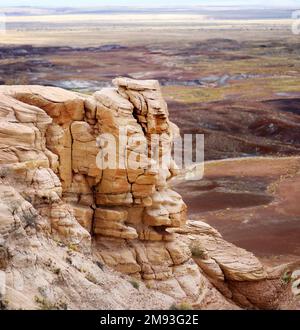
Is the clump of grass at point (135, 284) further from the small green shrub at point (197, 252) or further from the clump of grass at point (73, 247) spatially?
the small green shrub at point (197, 252)

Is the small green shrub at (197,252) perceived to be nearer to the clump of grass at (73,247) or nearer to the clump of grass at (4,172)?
the clump of grass at (73,247)

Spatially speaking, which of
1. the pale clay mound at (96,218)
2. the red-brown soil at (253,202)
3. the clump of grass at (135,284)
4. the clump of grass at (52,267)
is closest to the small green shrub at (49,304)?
the pale clay mound at (96,218)

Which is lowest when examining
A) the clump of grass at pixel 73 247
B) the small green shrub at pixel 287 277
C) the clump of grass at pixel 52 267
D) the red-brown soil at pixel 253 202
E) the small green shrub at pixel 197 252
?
the red-brown soil at pixel 253 202

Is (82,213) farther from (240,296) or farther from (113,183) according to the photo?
(240,296)

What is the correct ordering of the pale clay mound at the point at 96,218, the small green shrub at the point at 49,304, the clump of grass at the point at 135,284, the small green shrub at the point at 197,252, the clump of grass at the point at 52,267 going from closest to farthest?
the small green shrub at the point at 49,304 < the clump of grass at the point at 52,267 < the pale clay mound at the point at 96,218 < the clump of grass at the point at 135,284 < the small green shrub at the point at 197,252

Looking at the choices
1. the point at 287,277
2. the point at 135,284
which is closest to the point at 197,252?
the point at 287,277

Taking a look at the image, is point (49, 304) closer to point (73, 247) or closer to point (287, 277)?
point (73, 247)

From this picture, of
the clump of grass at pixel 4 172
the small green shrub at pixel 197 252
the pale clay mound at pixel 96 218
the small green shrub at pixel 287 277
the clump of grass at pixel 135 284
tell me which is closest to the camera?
the pale clay mound at pixel 96 218

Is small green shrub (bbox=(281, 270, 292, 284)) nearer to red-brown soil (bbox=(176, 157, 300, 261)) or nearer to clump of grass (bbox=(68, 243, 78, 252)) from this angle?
red-brown soil (bbox=(176, 157, 300, 261))

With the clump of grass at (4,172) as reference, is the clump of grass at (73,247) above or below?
below

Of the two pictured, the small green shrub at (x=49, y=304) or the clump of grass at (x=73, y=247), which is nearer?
the small green shrub at (x=49, y=304)
